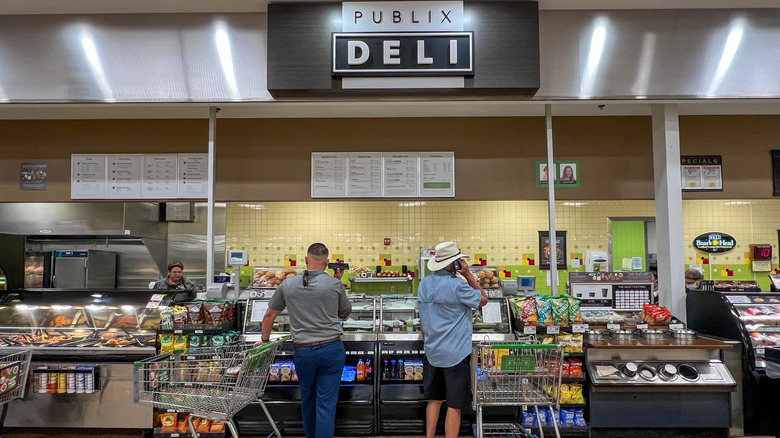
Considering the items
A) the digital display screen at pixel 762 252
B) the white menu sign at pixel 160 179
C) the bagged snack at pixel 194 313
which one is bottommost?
the bagged snack at pixel 194 313

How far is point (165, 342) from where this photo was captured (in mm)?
4387

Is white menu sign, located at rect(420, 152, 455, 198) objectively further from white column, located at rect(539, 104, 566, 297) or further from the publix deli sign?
the publix deli sign

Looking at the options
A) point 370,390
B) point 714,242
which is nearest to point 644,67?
point 370,390

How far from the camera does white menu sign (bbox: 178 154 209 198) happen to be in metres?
5.46

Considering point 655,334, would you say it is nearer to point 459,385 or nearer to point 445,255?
point 459,385

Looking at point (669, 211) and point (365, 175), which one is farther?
point (365, 175)

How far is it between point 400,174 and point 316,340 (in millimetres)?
2249

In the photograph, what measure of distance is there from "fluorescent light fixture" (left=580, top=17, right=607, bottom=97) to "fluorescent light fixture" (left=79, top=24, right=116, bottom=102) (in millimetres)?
4129

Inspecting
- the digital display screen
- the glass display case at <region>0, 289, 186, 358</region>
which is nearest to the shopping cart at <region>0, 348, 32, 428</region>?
the glass display case at <region>0, 289, 186, 358</region>

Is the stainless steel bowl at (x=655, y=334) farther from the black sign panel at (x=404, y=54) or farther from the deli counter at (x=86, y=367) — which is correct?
the deli counter at (x=86, y=367)

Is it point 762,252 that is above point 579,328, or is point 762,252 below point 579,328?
above

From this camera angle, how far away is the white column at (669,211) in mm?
4590

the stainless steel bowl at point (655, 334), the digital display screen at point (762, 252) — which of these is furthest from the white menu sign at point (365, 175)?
the digital display screen at point (762, 252)

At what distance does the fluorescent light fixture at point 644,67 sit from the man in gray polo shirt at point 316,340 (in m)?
3.07
